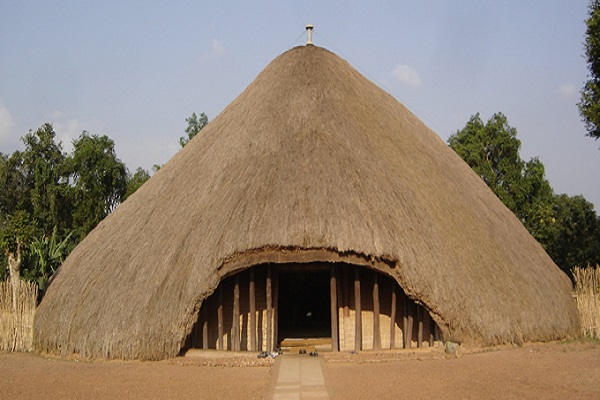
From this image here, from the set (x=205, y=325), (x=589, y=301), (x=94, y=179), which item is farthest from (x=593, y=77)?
(x=94, y=179)

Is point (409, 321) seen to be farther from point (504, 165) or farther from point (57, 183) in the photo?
point (57, 183)

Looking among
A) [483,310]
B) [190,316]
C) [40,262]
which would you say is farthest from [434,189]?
[40,262]

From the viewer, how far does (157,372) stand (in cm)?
948

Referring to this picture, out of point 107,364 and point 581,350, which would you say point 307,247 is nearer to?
point 107,364

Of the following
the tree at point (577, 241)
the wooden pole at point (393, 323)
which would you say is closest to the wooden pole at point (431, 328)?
the wooden pole at point (393, 323)

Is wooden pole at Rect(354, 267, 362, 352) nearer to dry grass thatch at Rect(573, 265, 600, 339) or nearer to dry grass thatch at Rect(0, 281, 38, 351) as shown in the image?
dry grass thatch at Rect(573, 265, 600, 339)

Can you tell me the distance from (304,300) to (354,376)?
8.27 m

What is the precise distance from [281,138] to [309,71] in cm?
328

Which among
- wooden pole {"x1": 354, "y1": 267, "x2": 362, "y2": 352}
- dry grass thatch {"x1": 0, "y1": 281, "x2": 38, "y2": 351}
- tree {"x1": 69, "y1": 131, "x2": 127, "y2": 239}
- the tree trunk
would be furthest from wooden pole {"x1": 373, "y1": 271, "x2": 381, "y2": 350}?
tree {"x1": 69, "y1": 131, "x2": 127, "y2": 239}

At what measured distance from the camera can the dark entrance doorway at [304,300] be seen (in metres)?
16.3

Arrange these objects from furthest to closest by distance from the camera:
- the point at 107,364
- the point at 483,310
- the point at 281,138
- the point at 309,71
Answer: the point at 309,71 < the point at 281,138 < the point at 483,310 < the point at 107,364

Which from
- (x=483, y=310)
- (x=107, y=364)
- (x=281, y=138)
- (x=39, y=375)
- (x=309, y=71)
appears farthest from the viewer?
(x=309, y=71)

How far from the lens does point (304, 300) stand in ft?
56.3

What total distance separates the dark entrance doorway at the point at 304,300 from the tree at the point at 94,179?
1742cm
